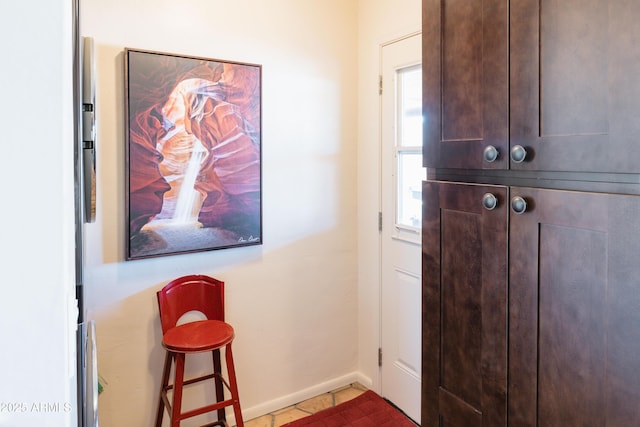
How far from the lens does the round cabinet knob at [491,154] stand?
1.11m

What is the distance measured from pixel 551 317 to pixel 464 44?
76 cm

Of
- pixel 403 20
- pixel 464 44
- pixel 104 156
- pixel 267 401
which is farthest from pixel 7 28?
pixel 267 401

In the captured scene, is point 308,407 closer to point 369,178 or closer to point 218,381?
point 218,381

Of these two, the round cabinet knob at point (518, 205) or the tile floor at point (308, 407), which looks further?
the tile floor at point (308, 407)

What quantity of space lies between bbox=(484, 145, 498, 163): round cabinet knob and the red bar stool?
4.38 ft

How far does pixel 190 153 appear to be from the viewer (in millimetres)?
2061

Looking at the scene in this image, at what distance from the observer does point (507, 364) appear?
3.60ft

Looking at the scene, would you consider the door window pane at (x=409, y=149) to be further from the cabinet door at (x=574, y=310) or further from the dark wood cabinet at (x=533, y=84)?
the cabinet door at (x=574, y=310)

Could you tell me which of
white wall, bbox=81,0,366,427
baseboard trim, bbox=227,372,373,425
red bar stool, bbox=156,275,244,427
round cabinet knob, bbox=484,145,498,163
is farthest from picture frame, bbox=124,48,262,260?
round cabinet knob, bbox=484,145,498,163

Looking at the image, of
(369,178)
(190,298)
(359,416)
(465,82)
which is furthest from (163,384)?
(465,82)

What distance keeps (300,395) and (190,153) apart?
155 centimetres

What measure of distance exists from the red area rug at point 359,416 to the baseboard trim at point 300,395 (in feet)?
0.55

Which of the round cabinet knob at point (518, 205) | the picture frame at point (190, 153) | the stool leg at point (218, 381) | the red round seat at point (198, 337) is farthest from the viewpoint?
the stool leg at point (218, 381)

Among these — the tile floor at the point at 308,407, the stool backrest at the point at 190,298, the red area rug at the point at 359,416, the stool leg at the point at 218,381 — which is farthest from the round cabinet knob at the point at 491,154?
the tile floor at the point at 308,407
